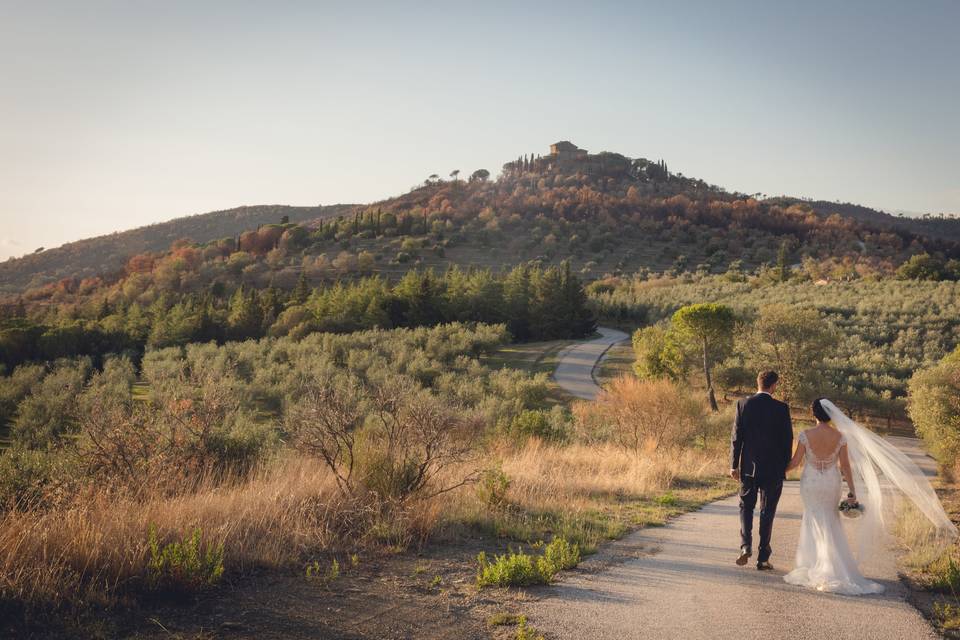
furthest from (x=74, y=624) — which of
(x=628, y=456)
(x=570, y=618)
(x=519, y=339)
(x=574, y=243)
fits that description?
(x=574, y=243)

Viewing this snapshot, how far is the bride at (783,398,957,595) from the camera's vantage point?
5645mm

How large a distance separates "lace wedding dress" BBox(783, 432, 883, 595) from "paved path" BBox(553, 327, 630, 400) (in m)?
28.6

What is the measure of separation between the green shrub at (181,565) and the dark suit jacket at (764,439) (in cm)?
518

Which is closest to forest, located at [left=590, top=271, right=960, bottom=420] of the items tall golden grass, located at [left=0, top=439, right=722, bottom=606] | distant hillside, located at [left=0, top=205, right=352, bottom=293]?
tall golden grass, located at [left=0, top=439, right=722, bottom=606]

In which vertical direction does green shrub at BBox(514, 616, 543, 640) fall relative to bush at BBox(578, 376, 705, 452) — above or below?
above

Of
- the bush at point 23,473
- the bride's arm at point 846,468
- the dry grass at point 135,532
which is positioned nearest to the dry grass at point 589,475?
the dry grass at point 135,532

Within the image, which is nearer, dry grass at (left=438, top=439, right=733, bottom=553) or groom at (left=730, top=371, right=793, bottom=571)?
groom at (left=730, top=371, right=793, bottom=571)

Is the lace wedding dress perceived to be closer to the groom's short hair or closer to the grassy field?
the groom's short hair

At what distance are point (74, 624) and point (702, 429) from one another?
18760 millimetres

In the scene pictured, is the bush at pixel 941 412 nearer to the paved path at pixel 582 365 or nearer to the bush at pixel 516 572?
the bush at pixel 516 572

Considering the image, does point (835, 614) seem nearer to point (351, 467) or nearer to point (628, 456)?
point (351, 467)

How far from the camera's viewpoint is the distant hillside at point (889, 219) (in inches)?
4907

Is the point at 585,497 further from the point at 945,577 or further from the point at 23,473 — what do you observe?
the point at 23,473

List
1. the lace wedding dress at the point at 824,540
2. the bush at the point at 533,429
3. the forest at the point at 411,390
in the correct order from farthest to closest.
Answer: the bush at the point at 533,429, the forest at the point at 411,390, the lace wedding dress at the point at 824,540
